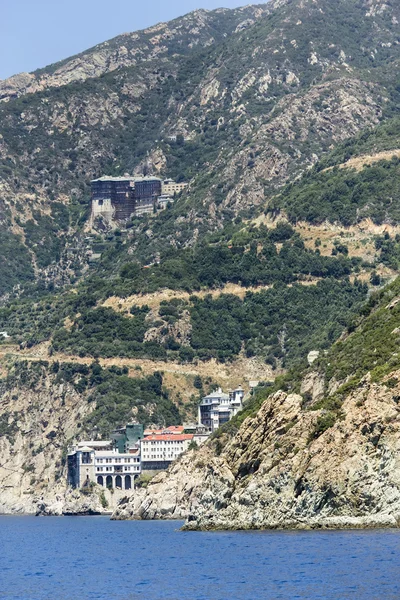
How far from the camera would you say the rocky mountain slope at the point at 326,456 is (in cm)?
11194

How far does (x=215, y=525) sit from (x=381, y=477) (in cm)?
2257

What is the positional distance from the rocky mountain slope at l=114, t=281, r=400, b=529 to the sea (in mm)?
1540

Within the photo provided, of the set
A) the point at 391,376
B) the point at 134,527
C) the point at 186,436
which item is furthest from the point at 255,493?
the point at 186,436

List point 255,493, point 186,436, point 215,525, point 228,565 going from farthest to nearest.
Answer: point 186,436 < point 215,525 < point 255,493 < point 228,565

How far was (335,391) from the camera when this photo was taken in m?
134

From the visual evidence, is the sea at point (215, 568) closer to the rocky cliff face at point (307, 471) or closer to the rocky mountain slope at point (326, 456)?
the rocky cliff face at point (307, 471)

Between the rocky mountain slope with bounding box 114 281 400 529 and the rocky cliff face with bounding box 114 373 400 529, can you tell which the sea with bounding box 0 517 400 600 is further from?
the rocky mountain slope with bounding box 114 281 400 529

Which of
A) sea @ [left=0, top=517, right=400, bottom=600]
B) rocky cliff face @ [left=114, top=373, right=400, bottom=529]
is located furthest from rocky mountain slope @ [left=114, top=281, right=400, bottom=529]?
sea @ [left=0, top=517, right=400, bottom=600]

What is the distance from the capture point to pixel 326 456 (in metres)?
116

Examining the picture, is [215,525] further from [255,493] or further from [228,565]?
[228,565]

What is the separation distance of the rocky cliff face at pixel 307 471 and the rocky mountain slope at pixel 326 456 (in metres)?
0.06

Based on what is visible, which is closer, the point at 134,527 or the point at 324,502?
the point at 324,502

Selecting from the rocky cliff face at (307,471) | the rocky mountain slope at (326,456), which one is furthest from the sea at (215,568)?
→ the rocky mountain slope at (326,456)

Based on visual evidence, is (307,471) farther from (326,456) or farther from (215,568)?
(215,568)
